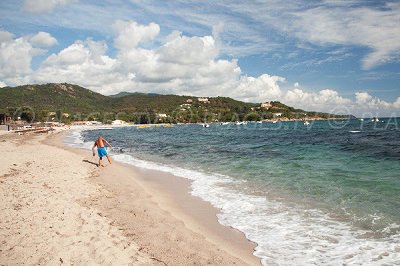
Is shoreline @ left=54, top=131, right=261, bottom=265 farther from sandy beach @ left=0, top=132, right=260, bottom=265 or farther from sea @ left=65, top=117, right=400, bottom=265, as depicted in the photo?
sea @ left=65, top=117, right=400, bottom=265

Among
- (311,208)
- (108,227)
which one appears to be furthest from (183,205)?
(311,208)

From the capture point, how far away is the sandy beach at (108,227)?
20.2 ft

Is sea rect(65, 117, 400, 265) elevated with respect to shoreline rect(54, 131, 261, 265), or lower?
elevated

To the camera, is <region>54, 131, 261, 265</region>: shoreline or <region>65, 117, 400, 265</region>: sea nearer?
<region>65, 117, 400, 265</region>: sea

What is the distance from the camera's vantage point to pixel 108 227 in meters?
7.73

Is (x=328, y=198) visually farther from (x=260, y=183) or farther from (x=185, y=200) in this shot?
(x=185, y=200)

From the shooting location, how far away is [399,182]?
1405cm

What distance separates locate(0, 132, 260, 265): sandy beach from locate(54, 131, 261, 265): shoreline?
0.03 metres

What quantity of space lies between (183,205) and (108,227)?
12.8 feet

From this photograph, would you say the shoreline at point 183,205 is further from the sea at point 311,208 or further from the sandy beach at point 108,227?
the sea at point 311,208

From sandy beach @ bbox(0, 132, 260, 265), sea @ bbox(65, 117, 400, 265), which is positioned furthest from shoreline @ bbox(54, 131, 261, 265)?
sea @ bbox(65, 117, 400, 265)

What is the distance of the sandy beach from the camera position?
6.17 meters

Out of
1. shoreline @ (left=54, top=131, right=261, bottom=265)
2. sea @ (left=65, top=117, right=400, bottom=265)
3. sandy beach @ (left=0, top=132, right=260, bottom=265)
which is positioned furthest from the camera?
shoreline @ (left=54, top=131, right=261, bottom=265)

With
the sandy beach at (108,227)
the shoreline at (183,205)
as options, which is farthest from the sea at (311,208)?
the sandy beach at (108,227)
